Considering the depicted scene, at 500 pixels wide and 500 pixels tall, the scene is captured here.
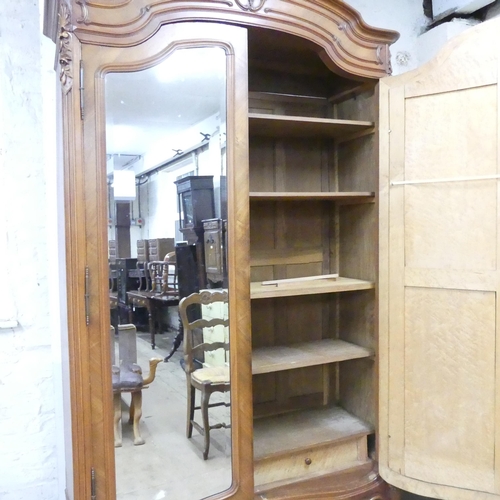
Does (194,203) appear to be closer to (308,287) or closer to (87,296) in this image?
(87,296)

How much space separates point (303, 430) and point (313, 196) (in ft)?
3.08

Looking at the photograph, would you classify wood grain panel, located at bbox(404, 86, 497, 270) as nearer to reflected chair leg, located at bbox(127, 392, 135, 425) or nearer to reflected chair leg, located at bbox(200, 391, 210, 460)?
A: reflected chair leg, located at bbox(200, 391, 210, 460)

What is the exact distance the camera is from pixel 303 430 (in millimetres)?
1890

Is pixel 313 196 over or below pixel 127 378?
over

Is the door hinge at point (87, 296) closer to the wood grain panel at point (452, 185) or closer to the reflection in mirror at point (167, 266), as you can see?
the reflection in mirror at point (167, 266)

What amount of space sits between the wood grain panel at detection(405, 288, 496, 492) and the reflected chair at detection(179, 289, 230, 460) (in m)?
0.69

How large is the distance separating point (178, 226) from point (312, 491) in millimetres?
1059

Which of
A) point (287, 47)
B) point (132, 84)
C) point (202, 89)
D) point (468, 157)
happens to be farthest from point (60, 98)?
point (468, 157)

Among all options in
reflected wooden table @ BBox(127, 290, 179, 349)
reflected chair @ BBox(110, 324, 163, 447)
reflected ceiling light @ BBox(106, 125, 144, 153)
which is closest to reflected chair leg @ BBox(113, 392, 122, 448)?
reflected chair @ BBox(110, 324, 163, 447)

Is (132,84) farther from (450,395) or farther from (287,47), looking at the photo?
(450,395)

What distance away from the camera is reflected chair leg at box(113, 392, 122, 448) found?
1.33 metres

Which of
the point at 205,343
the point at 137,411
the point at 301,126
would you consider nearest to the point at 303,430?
the point at 205,343

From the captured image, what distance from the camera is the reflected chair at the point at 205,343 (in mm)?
1465

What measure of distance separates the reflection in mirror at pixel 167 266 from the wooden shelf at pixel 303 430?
12.3 inches
